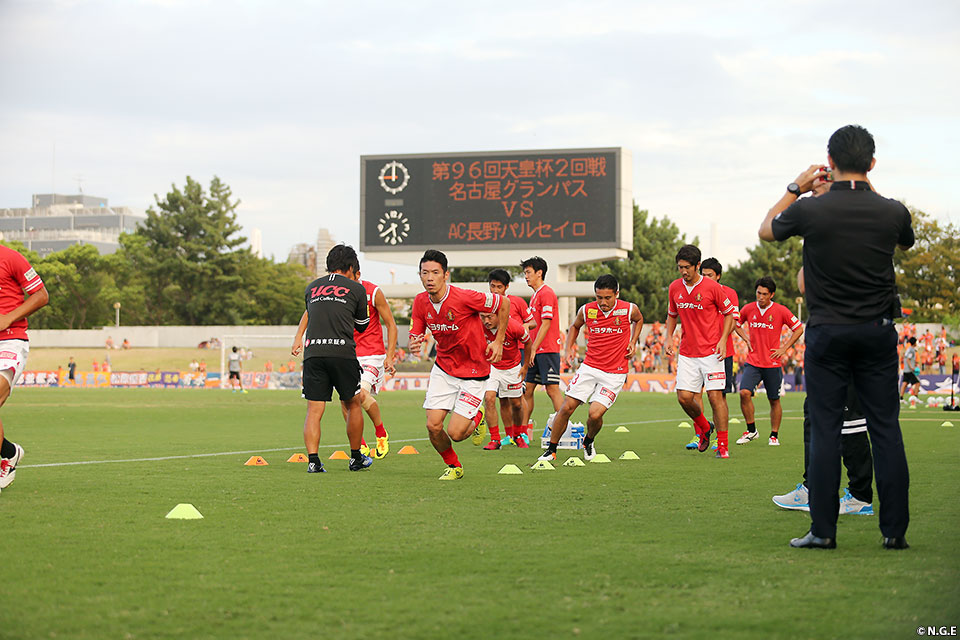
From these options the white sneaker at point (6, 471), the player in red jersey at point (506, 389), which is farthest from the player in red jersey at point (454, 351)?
the white sneaker at point (6, 471)

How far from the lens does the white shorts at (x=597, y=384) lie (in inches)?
451

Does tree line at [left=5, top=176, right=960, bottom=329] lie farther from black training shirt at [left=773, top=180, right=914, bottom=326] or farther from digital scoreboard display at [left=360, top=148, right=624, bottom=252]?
black training shirt at [left=773, top=180, right=914, bottom=326]

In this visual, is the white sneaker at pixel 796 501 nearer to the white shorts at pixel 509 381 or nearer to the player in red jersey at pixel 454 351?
the player in red jersey at pixel 454 351

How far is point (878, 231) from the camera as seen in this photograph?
5.71 meters

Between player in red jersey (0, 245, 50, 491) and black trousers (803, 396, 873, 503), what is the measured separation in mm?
5858

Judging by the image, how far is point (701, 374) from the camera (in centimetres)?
1273

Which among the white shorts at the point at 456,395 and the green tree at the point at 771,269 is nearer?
the white shorts at the point at 456,395

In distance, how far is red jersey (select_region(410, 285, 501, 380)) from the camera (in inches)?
369

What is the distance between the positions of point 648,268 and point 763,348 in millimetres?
59722

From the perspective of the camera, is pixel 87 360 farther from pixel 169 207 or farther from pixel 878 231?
pixel 878 231

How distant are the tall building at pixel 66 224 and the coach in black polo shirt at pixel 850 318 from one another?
543 feet

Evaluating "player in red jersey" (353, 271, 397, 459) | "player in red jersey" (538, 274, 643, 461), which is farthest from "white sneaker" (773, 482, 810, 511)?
"player in red jersey" (353, 271, 397, 459)

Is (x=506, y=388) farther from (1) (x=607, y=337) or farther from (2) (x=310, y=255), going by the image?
A: (2) (x=310, y=255)

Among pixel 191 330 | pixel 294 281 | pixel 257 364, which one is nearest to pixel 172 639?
pixel 257 364
